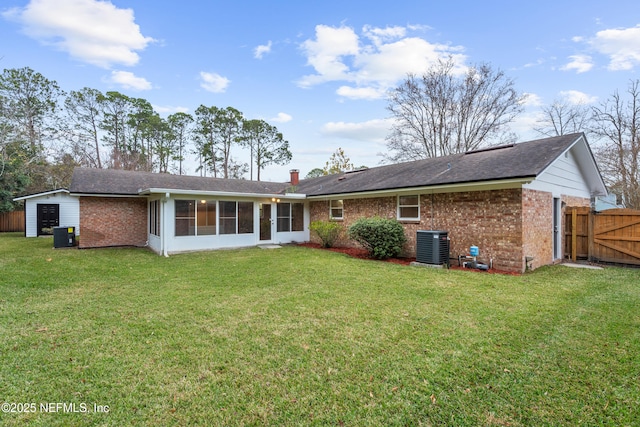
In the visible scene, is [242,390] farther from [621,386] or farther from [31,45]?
[31,45]

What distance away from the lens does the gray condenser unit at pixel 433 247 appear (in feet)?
27.0

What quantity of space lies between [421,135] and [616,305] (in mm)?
19604

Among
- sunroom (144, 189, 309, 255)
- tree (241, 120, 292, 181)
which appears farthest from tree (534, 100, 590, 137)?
tree (241, 120, 292, 181)

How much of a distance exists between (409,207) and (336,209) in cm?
375

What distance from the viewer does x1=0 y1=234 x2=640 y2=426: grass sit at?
7.60ft

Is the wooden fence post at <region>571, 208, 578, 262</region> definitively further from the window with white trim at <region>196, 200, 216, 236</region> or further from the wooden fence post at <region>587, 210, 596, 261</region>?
the window with white trim at <region>196, 200, 216, 236</region>

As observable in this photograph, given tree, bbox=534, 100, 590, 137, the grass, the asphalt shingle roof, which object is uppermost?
tree, bbox=534, 100, 590, 137

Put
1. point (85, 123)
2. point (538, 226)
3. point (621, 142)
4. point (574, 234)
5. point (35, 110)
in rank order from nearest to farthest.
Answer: point (538, 226) < point (574, 234) < point (621, 142) < point (35, 110) < point (85, 123)

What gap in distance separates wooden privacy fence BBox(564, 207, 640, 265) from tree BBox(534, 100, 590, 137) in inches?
511

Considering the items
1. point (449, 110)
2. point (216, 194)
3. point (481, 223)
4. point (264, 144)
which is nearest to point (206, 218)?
point (216, 194)

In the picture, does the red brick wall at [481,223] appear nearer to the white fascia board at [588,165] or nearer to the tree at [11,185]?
the white fascia board at [588,165]

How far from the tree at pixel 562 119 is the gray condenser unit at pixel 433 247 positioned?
17.1m

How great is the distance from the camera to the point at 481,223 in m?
8.20

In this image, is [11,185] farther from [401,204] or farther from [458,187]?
[458,187]
